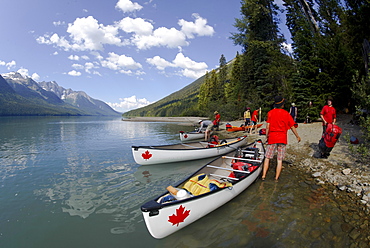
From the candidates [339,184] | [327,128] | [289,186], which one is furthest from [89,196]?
[327,128]

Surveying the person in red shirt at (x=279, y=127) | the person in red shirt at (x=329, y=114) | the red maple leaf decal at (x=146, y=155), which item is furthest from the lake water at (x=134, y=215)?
the person in red shirt at (x=329, y=114)

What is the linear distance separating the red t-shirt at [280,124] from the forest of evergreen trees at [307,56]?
3080 millimetres

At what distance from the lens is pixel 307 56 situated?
1797 centimetres

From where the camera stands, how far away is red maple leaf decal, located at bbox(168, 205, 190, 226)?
12.2ft

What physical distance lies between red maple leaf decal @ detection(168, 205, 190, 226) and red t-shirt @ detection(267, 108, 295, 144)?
13.1 feet

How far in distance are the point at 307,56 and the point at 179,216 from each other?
20.4m

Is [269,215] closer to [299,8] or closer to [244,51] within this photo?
[299,8]

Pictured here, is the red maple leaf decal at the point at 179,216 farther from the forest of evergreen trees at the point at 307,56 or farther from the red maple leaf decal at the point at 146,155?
the forest of evergreen trees at the point at 307,56

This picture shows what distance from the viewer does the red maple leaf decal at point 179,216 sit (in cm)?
372

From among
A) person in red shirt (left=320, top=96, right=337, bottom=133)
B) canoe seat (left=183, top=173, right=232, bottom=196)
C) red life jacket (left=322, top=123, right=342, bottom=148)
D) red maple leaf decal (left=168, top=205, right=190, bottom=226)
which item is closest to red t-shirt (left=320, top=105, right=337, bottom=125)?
person in red shirt (left=320, top=96, right=337, bottom=133)

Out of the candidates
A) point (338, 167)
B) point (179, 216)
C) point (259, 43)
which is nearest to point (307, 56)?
point (259, 43)

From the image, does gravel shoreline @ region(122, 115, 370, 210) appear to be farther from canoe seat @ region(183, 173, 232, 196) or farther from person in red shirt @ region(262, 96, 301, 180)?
canoe seat @ region(183, 173, 232, 196)

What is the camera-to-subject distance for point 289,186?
20.7ft

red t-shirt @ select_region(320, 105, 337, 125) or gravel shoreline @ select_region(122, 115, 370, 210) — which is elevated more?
red t-shirt @ select_region(320, 105, 337, 125)
